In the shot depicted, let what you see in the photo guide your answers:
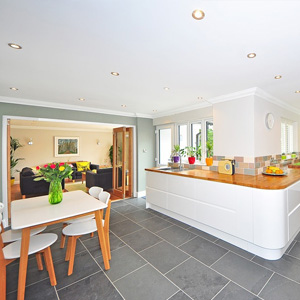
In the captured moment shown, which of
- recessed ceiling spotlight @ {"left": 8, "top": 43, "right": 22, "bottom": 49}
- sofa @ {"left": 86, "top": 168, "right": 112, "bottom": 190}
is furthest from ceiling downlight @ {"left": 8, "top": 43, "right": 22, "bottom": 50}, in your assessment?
sofa @ {"left": 86, "top": 168, "right": 112, "bottom": 190}

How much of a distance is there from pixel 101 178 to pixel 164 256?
383 centimetres

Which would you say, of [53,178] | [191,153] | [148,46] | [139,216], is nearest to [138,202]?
[139,216]

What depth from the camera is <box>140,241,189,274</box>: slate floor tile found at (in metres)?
2.09

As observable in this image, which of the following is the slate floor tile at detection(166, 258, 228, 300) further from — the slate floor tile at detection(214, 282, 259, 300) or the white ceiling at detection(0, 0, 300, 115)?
the white ceiling at detection(0, 0, 300, 115)

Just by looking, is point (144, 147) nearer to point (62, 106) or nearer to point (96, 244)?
point (62, 106)

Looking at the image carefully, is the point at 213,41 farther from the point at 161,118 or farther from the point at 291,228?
the point at 161,118

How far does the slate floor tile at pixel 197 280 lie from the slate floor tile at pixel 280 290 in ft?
1.20

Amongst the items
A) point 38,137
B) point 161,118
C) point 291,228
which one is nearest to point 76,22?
point 291,228

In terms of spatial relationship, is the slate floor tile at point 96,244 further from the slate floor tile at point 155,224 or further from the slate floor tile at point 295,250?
the slate floor tile at point 295,250

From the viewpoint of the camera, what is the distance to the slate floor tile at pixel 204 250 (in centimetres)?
221

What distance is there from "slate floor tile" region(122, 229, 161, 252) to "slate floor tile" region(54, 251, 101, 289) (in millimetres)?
584

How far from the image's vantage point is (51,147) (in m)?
7.95

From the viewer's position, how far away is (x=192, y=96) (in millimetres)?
3428

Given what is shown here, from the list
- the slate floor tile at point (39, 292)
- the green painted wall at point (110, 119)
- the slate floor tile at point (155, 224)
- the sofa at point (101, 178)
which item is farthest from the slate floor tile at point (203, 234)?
the sofa at point (101, 178)
